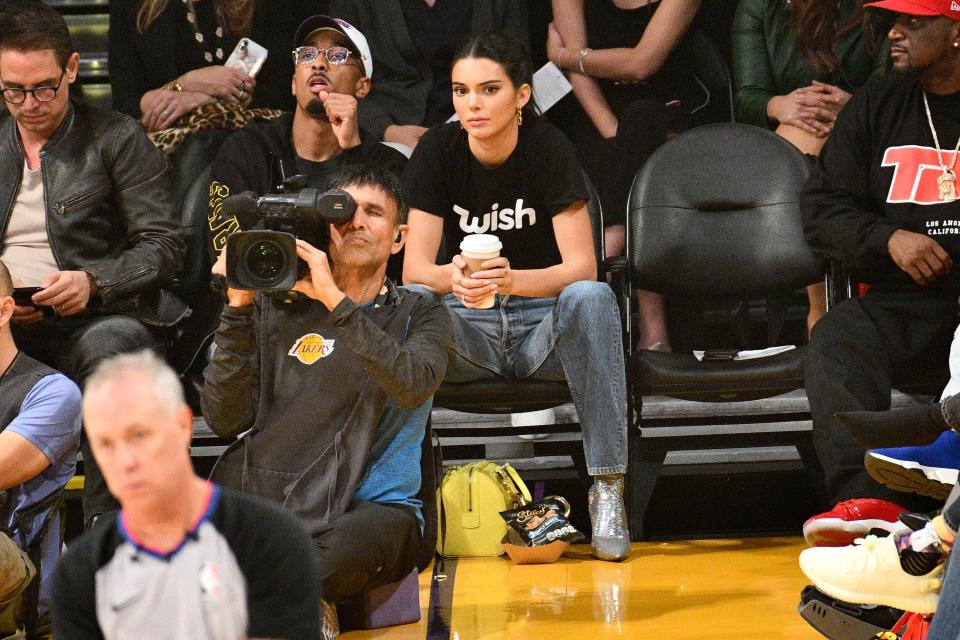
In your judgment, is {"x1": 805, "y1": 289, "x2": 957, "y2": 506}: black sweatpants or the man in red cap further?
the man in red cap

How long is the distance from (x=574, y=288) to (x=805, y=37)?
5.21 ft

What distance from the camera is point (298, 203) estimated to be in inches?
111

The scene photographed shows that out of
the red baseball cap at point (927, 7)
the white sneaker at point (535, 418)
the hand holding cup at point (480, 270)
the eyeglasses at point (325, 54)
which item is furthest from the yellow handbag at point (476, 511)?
the red baseball cap at point (927, 7)

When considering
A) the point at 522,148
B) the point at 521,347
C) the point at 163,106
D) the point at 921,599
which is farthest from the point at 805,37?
the point at 921,599

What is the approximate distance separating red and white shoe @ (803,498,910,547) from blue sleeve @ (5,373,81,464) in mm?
1773

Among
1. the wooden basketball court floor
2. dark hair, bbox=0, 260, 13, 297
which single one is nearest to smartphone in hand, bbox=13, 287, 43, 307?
dark hair, bbox=0, 260, 13, 297

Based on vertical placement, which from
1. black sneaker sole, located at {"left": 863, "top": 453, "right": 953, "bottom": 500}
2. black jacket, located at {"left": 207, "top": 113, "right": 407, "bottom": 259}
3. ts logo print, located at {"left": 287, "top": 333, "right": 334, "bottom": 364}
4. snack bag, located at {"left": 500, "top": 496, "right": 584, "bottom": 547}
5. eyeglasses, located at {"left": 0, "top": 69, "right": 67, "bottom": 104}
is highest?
eyeglasses, located at {"left": 0, "top": 69, "right": 67, "bottom": 104}

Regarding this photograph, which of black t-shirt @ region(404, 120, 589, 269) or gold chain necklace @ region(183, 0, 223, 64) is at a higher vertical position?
gold chain necklace @ region(183, 0, 223, 64)

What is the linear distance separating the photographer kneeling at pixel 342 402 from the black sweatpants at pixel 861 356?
43.5 inches

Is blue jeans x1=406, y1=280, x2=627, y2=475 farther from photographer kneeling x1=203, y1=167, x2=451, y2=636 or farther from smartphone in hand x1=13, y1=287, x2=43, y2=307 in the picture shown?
smartphone in hand x1=13, y1=287, x2=43, y2=307

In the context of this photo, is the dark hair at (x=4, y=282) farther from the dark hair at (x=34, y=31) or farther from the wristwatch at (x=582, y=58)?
the wristwatch at (x=582, y=58)

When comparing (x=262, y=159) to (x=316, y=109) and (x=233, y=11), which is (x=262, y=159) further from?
(x=233, y=11)

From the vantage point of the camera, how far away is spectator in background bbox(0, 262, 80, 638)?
10.0ft

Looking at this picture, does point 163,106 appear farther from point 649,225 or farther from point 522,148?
point 649,225
